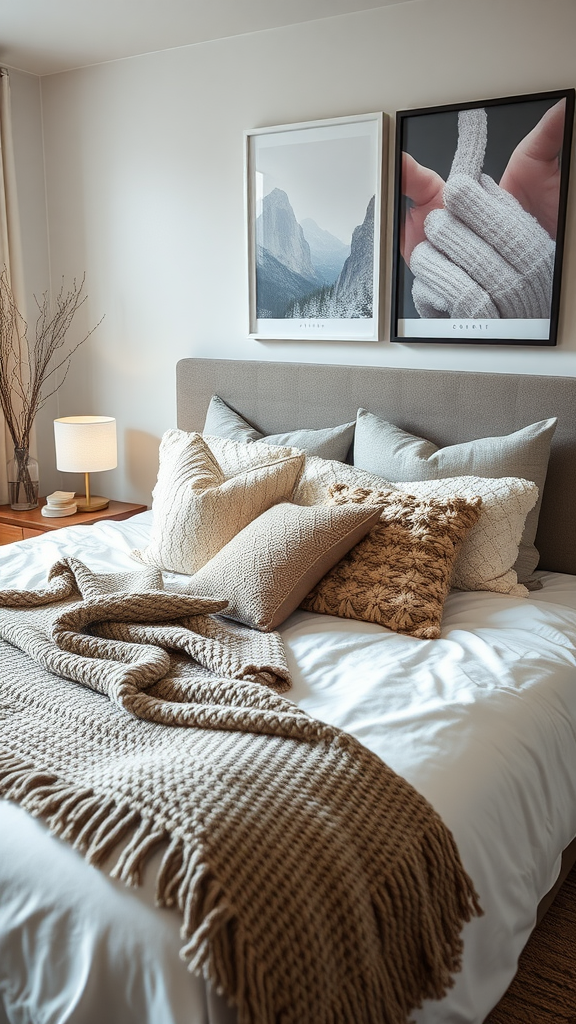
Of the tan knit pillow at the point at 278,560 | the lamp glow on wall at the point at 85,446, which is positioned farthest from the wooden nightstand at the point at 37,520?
the tan knit pillow at the point at 278,560


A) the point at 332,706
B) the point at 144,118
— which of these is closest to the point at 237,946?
the point at 332,706

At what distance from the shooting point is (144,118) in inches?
137

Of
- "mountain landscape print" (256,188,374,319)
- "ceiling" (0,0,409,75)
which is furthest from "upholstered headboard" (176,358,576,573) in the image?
"ceiling" (0,0,409,75)

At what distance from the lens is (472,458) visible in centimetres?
258

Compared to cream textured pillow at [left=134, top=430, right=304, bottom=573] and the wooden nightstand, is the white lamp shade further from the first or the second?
cream textured pillow at [left=134, top=430, right=304, bottom=573]

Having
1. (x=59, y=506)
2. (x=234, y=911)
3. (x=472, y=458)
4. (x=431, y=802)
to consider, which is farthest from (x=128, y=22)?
(x=234, y=911)

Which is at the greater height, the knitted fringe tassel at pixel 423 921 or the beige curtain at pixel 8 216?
the beige curtain at pixel 8 216

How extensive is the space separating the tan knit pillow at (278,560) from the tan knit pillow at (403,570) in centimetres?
5

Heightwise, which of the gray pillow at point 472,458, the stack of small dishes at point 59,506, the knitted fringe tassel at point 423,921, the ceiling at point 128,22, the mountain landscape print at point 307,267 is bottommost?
the knitted fringe tassel at point 423,921

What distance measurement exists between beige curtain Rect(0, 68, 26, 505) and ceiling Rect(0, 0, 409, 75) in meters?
0.20

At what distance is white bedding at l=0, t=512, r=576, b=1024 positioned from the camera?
1.10 meters

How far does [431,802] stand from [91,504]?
264 cm

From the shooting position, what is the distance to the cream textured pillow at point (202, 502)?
96.1 inches

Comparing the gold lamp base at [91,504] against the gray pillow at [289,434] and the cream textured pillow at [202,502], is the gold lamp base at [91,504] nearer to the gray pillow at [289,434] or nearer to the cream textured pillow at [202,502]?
the gray pillow at [289,434]
